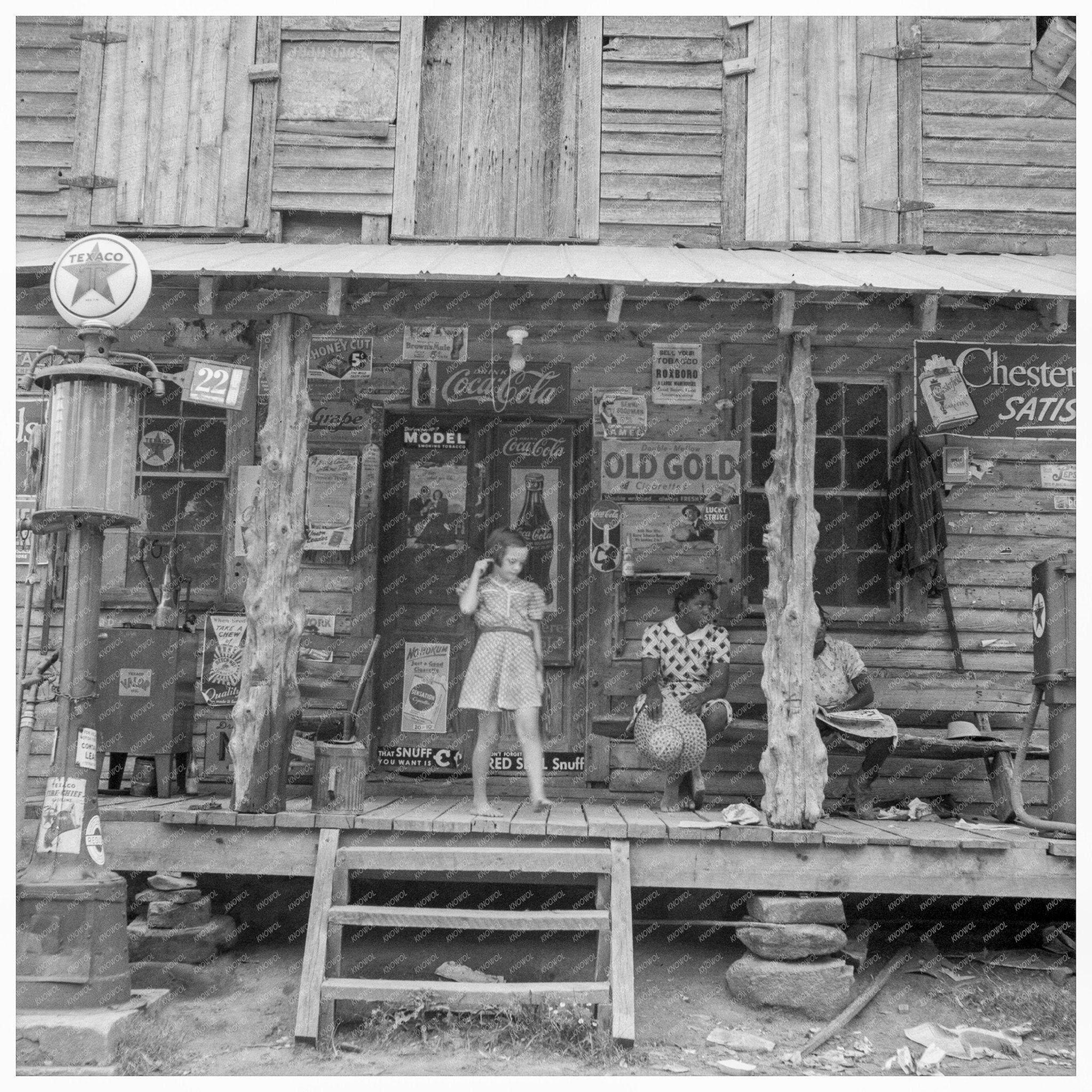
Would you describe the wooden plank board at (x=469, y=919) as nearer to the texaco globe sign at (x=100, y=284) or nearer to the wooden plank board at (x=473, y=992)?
the wooden plank board at (x=473, y=992)

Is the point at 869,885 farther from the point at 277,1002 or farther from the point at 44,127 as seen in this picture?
the point at 44,127

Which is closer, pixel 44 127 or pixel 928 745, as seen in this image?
pixel 928 745

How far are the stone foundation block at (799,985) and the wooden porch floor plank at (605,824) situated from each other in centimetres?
97

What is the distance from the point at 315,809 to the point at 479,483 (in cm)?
301

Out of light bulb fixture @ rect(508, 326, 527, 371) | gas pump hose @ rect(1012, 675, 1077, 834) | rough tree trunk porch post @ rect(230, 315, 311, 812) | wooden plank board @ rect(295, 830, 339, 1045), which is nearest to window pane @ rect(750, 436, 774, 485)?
light bulb fixture @ rect(508, 326, 527, 371)

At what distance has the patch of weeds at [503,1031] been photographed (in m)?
5.26

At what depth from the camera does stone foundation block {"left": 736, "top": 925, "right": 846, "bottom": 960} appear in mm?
5977

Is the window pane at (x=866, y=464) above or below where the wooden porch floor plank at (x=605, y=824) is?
above

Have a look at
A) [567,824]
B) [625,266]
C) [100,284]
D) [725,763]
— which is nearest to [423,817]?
[567,824]

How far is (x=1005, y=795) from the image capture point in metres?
7.18

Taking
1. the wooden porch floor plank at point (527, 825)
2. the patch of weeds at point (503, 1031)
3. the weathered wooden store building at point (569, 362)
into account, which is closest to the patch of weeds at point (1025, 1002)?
the weathered wooden store building at point (569, 362)

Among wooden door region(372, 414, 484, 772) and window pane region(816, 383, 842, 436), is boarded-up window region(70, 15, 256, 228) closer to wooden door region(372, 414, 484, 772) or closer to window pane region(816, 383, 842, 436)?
wooden door region(372, 414, 484, 772)

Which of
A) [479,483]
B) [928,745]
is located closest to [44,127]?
[479,483]
